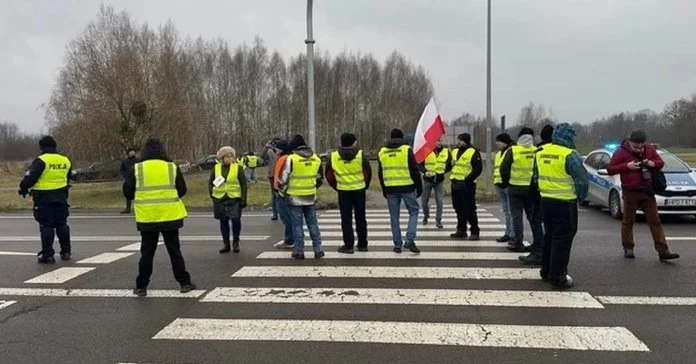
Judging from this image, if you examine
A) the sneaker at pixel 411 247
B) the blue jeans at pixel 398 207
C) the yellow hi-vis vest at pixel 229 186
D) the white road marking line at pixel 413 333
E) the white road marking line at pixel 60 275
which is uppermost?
the yellow hi-vis vest at pixel 229 186

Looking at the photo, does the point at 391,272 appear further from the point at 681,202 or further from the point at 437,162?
the point at 681,202

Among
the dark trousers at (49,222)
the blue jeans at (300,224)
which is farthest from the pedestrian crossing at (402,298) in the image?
the dark trousers at (49,222)

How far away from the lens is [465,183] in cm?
938

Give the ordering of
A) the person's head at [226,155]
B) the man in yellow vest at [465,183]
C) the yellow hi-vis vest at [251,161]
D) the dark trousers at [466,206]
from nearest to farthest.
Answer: the person's head at [226,155] → the man in yellow vest at [465,183] → the dark trousers at [466,206] → the yellow hi-vis vest at [251,161]

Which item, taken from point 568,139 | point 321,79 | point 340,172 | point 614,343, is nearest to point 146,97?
point 340,172

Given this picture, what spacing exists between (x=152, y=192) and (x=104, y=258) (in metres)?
3.11

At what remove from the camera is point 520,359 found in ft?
13.6

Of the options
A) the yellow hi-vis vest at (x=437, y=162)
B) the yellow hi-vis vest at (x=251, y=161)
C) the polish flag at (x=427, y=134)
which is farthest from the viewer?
the yellow hi-vis vest at (x=251, y=161)

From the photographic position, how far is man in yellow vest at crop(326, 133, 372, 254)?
8133mm

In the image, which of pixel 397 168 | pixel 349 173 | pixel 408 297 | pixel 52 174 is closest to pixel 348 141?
pixel 349 173

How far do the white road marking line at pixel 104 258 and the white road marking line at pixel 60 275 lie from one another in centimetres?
43

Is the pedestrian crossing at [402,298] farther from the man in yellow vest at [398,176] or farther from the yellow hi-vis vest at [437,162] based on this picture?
the yellow hi-vis vest at [437,162]

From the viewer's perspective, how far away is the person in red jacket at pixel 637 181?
24.5 ft

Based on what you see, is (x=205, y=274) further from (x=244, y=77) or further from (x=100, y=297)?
(x=244, y=77)
